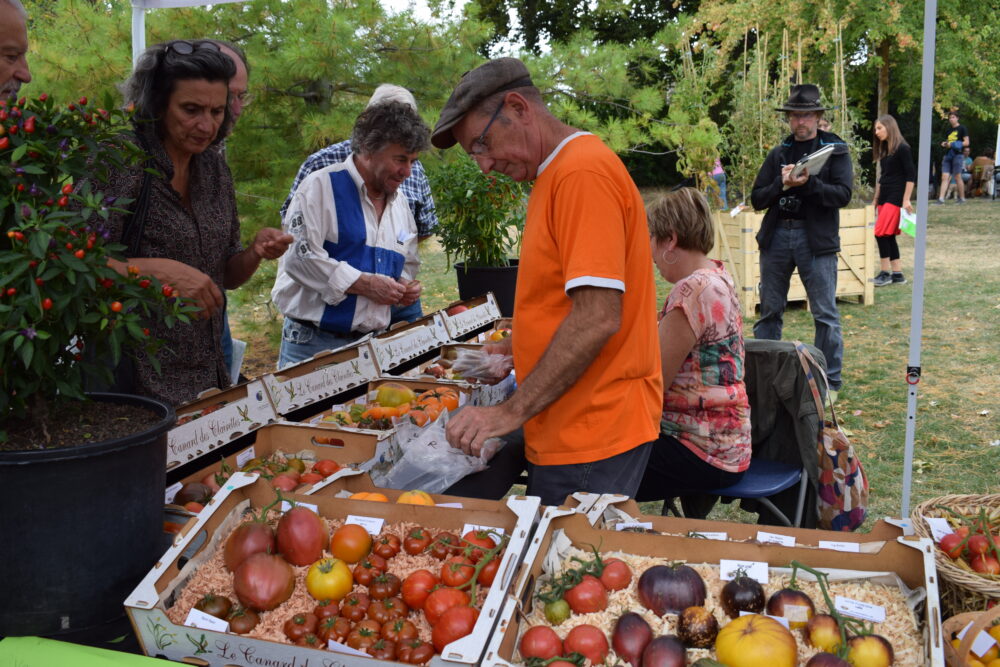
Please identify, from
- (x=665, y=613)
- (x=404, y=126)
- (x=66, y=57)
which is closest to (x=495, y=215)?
(x=404, y=126)

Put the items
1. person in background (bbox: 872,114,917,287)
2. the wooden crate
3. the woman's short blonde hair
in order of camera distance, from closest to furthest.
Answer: the woman's short blonde hair < the wooden crate < person in background (bbox: 872,114,917,287)

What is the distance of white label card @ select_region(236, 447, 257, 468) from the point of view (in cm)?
229

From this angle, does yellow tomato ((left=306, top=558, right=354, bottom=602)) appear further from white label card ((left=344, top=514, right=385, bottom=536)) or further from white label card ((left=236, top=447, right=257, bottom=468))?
white label card ((left=236, top=447, right=257, bottom=468))

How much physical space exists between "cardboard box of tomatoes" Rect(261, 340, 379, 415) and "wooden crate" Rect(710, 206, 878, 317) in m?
6.18

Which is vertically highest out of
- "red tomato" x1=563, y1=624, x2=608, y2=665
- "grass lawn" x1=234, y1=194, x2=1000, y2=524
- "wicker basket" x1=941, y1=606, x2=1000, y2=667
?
"red tomato" x1=563, y1=624, x2=608, y2=665

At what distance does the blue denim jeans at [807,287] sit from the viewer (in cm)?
589

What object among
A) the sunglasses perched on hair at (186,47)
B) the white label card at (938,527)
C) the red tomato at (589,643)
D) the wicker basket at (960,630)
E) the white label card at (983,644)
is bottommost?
the white label card at (938,527)

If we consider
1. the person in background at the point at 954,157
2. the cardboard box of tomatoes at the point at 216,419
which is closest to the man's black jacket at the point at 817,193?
the cardboard box of tomatoes at the point at 216,419

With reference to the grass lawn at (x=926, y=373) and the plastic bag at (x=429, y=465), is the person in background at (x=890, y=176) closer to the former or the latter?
the grass lawn at (x=926, y=373)

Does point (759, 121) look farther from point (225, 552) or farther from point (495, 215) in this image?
point (225, 552)

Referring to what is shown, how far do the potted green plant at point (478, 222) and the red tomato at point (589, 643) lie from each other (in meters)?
2.72

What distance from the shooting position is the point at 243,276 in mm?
2783

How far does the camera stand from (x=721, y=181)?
32.4 feet

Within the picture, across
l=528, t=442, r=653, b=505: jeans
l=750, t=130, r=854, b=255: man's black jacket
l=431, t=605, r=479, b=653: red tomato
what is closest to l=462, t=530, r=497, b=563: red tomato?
l=431, t=605, r=479, b=653: red tomato
